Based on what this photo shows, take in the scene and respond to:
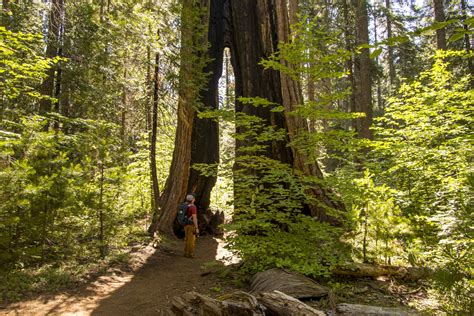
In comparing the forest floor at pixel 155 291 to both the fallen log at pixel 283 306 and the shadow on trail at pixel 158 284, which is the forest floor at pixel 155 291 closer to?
the shadow on trail at pixel 158 284

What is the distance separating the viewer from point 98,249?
7281 millimetres

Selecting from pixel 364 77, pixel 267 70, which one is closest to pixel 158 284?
pixel 267 70

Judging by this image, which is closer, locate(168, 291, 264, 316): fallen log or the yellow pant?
locate(168, 291, 264, 316): fallen log

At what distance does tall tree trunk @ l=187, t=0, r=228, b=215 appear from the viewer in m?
10.7

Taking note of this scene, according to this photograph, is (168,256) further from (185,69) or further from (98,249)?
(185,69)

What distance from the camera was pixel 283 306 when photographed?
3.37 m

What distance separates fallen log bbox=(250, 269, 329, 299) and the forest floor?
15cm

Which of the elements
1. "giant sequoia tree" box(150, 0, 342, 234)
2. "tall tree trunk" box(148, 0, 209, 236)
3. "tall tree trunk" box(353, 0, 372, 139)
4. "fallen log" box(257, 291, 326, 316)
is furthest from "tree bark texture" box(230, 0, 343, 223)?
"tall tree trunk" box(353, 0, 372, 139)

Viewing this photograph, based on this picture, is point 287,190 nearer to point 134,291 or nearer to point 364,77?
point 134,291

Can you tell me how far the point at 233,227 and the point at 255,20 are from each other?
6.40 metres

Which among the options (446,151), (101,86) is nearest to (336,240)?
(446,151)

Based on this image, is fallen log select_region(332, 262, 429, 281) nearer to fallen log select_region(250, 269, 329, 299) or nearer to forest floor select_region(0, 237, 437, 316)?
forest floor select_region(0, 237, 437, 316)

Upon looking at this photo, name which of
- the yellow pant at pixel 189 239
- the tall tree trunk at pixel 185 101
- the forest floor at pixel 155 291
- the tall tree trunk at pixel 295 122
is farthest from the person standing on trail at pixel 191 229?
the tall tree trunk at pixel 295 122

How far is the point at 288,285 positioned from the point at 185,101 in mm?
6396
